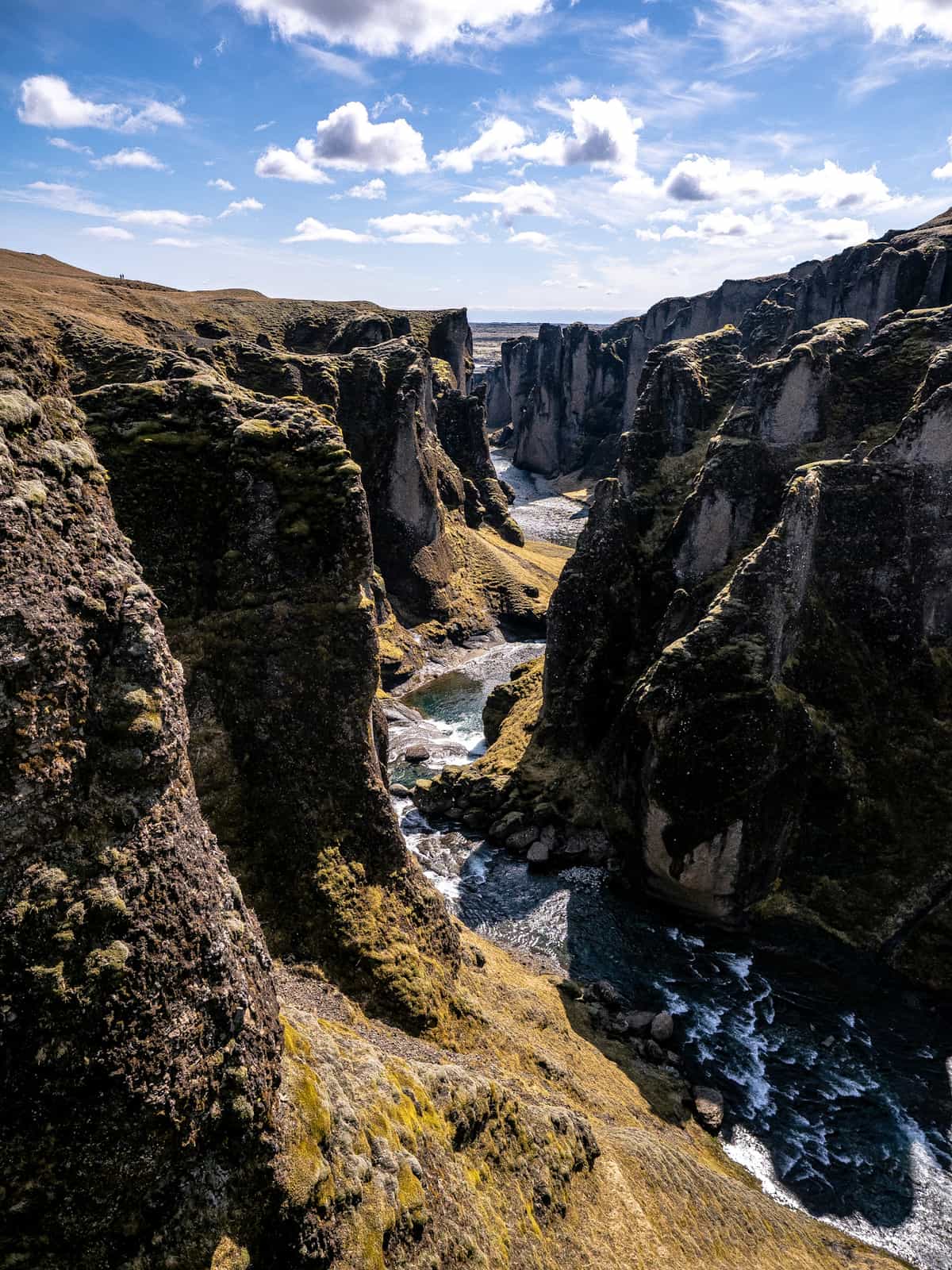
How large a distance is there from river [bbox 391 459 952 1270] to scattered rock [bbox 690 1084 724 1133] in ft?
1.74

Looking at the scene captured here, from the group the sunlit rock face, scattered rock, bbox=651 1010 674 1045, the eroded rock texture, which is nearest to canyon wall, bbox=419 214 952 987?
the sunlit rock face

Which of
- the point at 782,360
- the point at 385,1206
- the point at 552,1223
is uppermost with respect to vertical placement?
the point at 782,360

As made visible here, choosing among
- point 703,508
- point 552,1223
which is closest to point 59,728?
point 552,1223

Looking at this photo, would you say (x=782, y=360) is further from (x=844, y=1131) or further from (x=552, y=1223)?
(x=552, y=1223)

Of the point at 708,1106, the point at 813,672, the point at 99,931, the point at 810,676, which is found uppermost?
the point at 99,931

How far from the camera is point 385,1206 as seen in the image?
38.4 feet

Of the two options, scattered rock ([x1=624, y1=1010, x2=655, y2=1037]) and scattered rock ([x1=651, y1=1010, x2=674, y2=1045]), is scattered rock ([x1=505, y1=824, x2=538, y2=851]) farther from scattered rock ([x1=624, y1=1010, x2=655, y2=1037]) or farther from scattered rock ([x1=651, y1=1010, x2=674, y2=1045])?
scattered rock ([x1=651, y1=1010, x2=674, y2=1045])

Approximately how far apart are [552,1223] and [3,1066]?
12087mm

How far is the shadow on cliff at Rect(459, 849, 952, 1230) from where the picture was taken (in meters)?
25.2

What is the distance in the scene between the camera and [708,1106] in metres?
26.3

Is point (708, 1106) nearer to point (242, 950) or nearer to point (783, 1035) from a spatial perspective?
point (783, 1035)

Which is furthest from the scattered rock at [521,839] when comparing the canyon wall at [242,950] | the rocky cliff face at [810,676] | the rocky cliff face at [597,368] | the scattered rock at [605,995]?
the rocky cliff face at [597,368]

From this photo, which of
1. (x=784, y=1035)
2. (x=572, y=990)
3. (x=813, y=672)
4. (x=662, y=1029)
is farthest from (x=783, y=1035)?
(x=813, y=672)

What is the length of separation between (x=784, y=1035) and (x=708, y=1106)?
19.2 ft
